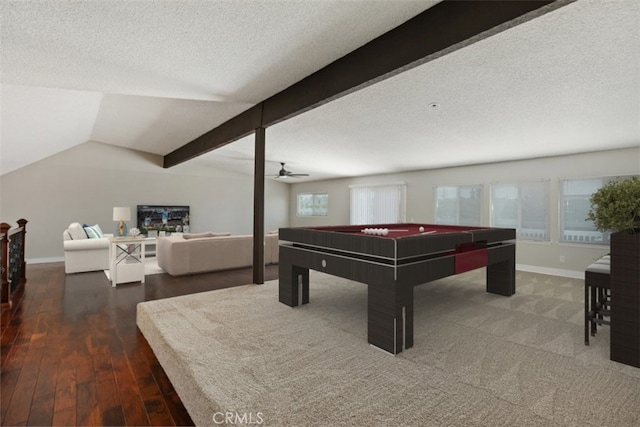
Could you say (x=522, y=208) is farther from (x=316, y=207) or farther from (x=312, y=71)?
(x=316, y=207)

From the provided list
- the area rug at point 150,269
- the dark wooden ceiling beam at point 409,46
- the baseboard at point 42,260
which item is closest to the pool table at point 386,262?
the dark wooden ceiling beam at point 409,46

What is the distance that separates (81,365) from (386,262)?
8.16 feet

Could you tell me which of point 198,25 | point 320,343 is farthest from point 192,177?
point 320,343

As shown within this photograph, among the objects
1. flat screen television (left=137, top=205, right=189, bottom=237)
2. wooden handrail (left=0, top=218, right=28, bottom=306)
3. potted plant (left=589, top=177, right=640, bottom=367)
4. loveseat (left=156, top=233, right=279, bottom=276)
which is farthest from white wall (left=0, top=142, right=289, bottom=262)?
potted plant (left=589, top=177, right=640, bottom=367)

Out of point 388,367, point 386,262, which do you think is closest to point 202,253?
point 386,262

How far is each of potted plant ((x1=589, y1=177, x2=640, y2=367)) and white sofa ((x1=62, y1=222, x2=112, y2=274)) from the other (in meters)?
7.09

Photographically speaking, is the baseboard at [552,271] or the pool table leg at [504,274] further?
the baseboard at [552,271]

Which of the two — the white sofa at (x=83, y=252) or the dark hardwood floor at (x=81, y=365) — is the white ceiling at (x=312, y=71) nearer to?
the white sofa at (x=83, y=252)

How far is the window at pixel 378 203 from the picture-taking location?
8250 millimetres

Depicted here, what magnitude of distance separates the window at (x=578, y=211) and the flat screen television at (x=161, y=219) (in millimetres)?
9145

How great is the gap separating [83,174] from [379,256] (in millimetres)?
8364

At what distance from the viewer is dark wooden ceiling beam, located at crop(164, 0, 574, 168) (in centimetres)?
193

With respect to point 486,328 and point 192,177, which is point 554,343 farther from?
point 192,177

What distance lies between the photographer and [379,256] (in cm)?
238
